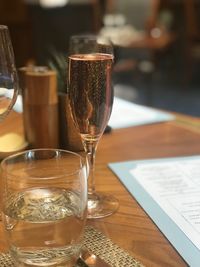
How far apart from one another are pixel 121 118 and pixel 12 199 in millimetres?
578

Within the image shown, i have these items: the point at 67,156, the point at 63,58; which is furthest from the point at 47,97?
the point at 67,156

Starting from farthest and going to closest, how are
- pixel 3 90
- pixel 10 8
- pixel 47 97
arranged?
pixel 10 8 < pixel 47 97 < pixel 3 90

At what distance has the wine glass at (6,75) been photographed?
0.59m

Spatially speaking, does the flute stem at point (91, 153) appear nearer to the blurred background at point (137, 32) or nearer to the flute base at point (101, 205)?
the flute base at point (101, 205)

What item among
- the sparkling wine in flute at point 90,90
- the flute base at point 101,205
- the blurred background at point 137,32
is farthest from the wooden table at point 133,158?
the blurred background at point 137,32

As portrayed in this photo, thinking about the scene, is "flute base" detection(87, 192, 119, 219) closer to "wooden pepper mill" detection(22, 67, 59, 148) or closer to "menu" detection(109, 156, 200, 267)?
"menu" detection(109, 156, 200, 267)

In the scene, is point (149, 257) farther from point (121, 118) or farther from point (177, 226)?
point (121, 118)

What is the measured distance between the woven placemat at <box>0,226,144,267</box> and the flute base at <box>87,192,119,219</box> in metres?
0.05

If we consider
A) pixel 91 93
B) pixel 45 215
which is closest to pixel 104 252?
pixel 45 215

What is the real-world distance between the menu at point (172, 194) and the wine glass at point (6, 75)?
0.68 ft

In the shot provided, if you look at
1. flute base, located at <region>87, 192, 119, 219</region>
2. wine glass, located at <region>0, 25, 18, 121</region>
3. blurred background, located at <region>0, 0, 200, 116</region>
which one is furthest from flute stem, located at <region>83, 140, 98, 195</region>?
blurred background, located at <region>0, 0, 200, 116</region>

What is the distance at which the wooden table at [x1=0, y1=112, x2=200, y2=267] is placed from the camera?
0.51 metres

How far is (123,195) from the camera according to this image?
660 millimetres

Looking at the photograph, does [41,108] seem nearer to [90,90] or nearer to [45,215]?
[90,90]
